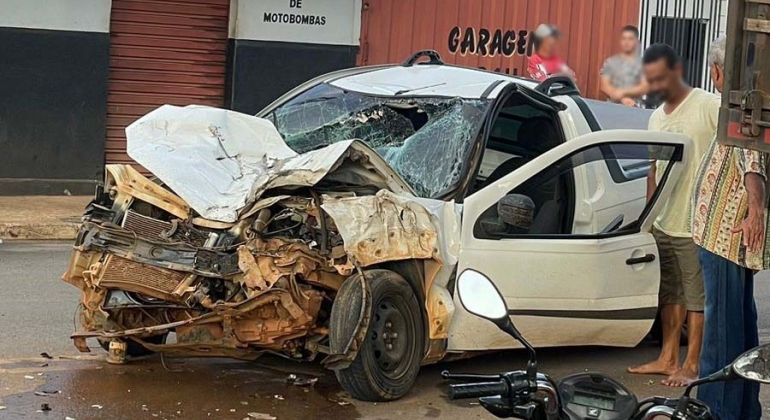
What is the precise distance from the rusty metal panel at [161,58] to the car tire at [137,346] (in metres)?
7.60

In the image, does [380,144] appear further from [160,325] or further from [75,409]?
[75,409]

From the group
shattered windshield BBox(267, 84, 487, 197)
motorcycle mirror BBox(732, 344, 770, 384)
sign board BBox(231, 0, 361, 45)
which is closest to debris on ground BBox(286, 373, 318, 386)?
shattered windshield BBox(267, 84, 487, 197)

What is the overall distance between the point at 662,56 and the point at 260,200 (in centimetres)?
235

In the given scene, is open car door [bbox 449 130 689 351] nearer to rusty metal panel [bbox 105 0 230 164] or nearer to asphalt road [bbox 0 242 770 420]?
asphalt road [bbox 0 242 770 420]

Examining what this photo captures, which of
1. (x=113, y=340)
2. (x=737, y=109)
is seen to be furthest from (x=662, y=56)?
(x=113, y=340)

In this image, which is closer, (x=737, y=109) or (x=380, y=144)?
(x=737, y=109)

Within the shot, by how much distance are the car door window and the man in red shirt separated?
4.13 metres

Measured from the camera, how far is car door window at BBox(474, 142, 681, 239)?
6801 mm

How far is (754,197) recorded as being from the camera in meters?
5.18

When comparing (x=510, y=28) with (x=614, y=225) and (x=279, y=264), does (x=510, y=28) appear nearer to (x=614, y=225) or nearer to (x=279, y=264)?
(x=614, y=225)

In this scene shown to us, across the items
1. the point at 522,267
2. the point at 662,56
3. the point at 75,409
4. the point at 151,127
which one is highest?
the point at 662,56

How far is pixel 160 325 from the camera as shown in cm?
635

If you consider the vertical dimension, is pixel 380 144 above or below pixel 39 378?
above

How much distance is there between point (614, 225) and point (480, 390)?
4137 millimetres
